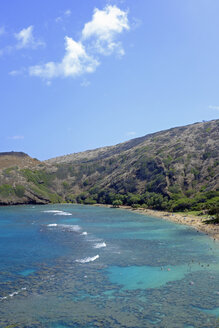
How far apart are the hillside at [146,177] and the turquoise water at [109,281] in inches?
1684

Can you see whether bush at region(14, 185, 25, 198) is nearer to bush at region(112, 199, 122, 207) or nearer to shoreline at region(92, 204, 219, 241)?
bush at region(112, 199, 122, 207)

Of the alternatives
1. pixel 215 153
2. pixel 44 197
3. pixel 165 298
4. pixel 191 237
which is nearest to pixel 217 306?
pixel 165 298

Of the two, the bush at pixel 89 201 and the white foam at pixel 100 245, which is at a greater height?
the bush at pixel 89 201

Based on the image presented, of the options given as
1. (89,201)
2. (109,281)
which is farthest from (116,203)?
(109,281)

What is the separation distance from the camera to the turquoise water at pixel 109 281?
23.5 m

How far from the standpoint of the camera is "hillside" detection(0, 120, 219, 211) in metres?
108

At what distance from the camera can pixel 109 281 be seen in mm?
31656

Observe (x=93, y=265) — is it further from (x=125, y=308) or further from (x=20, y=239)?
(x=20, y=239)

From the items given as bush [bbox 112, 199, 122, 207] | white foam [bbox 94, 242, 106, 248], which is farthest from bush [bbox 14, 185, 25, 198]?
white foam [bbox 94, 242, 106, 248]

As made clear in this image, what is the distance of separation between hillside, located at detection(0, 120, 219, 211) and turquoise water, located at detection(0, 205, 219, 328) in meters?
42.8

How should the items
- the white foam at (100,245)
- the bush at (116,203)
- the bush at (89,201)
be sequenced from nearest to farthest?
the white foam at (100,245)
the bush at (116,203)
the bush at (89,201)

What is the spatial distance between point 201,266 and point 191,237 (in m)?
Answer: 18.7

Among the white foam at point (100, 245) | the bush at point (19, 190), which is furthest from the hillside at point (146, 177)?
the white foam at point (100, 245)

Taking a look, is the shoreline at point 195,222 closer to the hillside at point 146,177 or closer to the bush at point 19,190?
the hillside at point 146,177
